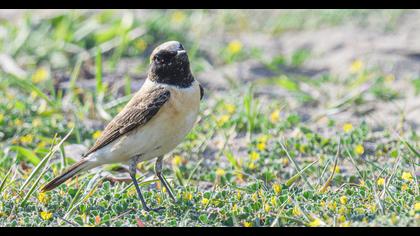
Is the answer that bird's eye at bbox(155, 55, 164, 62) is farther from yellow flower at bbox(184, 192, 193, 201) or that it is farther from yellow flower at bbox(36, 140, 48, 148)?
yellow flower at bbox(36, 140, 48, 148)

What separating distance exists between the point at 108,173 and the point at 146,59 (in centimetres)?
347

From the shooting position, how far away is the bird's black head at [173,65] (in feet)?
18.9

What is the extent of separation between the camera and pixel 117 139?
232 inches


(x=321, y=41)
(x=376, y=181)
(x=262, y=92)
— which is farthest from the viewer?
(x=321, y=41)

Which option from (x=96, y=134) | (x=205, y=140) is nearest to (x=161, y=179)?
(x=205, y=140)

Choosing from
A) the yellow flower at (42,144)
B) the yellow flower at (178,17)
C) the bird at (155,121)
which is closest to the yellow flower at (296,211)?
the bird at (155,121)

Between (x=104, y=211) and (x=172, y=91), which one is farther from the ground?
(x=172, y=91)

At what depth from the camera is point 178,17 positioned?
36.6ft

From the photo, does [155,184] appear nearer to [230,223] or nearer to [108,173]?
[108,173]

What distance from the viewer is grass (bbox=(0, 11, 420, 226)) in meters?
5.31

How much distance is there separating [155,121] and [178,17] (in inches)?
223

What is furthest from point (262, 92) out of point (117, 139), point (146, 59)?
point (117, 139)

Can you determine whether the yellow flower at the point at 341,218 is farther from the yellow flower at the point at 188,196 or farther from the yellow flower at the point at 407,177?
the yellow flower at the point at 188,196

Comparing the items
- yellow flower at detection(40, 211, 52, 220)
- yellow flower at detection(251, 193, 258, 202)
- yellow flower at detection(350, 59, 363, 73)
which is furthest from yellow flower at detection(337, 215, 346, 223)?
yellow flower at detection(350, 59, 363, 73)
